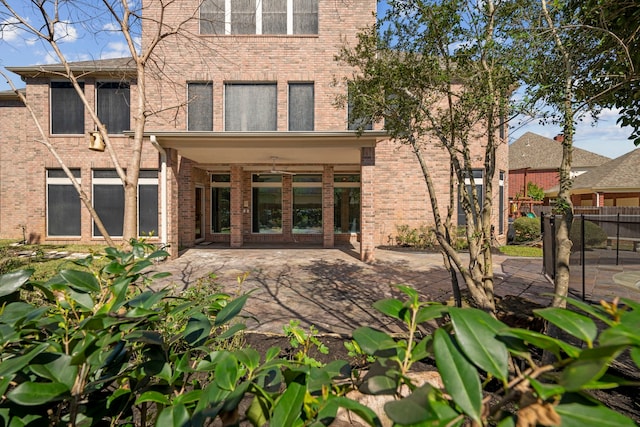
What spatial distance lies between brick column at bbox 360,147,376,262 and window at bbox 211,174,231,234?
7.31 m

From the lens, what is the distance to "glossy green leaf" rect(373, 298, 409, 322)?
2.80 ft

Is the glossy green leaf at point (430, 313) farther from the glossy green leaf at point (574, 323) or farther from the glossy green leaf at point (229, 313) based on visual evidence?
the glossy green leaf at point (229, 313)

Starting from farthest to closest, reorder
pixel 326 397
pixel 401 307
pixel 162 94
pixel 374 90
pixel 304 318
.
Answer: pixel 162 94
pixel 304 318
pixel 374 90
pixel 401 307
pixel 326 397

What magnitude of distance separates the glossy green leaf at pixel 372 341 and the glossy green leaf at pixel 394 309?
0.21 feet

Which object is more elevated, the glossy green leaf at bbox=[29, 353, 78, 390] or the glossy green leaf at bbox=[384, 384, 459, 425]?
the glossy green leaf at bbox=[384, 384, 459, 425]

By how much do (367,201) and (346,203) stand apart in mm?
4340

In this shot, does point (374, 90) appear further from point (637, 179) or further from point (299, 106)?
point (637, 179)

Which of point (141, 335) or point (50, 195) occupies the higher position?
point (50, 195)

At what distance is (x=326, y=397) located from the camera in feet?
2.52

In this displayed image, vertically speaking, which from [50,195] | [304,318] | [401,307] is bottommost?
[304,318]

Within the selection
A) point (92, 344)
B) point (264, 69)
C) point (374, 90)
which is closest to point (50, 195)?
point (264, 69)

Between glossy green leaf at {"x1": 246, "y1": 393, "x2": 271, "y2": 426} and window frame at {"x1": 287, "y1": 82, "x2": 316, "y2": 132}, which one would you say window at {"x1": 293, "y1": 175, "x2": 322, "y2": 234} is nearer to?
window frame at {"x1": 287, "y1": 82, "x2": 316, "y2": 132}

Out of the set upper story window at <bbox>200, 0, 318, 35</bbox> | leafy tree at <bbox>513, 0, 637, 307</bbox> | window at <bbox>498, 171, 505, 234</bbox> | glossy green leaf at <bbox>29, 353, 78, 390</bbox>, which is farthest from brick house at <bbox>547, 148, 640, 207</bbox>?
glossy green leaf at <bbox>29, 353, 78, 390</bbox>

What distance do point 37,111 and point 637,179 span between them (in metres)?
31.3
